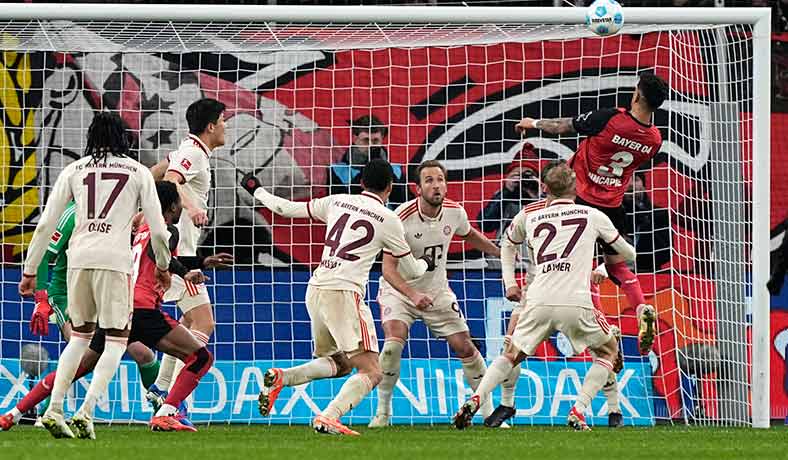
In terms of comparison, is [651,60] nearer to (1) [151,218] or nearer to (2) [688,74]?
(2) [688,74]

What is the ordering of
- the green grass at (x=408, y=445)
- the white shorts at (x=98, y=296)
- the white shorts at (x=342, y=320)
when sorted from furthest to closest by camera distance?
the white shorts at (x=342, y=320) → the white shorts at (x=98, y=296) → the green grass at (x=408, y=445)

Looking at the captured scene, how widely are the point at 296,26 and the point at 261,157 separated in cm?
189

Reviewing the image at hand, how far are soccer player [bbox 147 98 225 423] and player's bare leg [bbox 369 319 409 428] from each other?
1295 mm

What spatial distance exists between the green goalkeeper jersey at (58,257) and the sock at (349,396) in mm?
2347

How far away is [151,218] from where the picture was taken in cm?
882

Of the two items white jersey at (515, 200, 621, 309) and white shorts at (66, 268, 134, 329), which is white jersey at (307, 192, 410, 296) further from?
white shorts at (66, 268, 134, 329)

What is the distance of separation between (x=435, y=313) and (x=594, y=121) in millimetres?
1821

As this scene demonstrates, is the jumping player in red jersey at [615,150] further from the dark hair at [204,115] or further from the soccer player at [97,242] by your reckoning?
the soccer player at [97,242]

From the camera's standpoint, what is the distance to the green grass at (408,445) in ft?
25.1

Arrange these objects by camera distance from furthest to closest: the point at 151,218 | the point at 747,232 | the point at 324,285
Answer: the point at 747,232
the point at 324,285
the point at 151,218

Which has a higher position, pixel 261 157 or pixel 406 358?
pixel 261 157

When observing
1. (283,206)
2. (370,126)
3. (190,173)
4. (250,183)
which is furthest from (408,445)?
(370,126)

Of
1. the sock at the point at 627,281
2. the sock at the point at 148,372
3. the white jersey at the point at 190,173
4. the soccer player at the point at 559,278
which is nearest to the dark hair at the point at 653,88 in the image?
the soccer player at the point at 559,278

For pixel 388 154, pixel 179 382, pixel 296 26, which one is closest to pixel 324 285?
pixel 179 382
